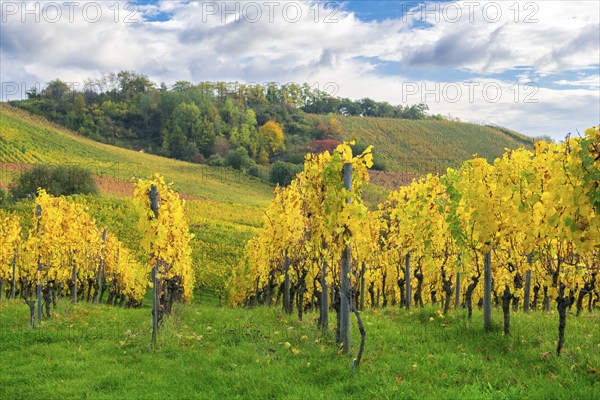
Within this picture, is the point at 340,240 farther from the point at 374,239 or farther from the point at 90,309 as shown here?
the point at 90,309

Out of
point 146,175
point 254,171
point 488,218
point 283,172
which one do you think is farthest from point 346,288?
point 254,171

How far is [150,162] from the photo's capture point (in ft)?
290

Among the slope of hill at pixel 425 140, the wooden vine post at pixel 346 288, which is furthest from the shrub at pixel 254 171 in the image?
the wooden vine post at pixel 346 288

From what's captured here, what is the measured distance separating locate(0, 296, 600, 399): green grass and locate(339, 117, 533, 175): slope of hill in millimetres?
86230

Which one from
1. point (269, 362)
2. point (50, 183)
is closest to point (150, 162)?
point (50, 183)

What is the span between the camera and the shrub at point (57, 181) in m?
48.7

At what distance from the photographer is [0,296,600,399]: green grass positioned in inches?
290

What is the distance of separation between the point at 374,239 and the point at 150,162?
76479 mm

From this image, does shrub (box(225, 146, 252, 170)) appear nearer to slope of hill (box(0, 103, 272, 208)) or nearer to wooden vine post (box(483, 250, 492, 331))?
slope of hill (box(0, 103, 272, 208))

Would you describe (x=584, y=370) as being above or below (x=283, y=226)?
below

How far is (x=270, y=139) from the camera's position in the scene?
374 ft

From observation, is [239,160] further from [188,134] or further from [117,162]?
[188,134]

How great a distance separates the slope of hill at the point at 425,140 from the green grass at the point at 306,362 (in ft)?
283

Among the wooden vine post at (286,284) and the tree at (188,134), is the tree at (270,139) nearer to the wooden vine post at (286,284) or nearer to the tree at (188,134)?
the tree at (188,134)
